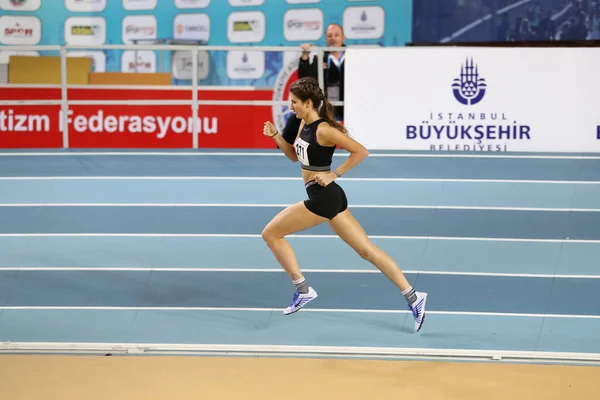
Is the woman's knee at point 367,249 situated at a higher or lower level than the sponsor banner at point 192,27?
lower

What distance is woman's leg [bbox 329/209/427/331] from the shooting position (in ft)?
23.3

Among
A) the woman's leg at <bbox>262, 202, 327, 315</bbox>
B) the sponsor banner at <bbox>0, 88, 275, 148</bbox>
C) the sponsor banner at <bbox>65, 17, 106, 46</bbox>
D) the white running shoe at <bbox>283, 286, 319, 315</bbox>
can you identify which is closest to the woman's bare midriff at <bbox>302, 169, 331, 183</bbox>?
the woman's leg at <bbox>262, 202, 327, 315</bbox>

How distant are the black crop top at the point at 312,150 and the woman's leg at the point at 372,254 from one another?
37 centimetres

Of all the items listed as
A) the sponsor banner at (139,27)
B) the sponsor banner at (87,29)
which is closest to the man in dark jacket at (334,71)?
the sponsor banner at (139,27)

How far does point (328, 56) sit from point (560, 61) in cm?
300

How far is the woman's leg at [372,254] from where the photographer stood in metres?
7.11

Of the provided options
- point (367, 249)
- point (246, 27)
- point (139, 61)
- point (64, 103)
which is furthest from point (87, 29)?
point (367, 249)

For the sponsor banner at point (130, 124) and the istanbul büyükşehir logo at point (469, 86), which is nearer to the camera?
the istanbul büyükşehir logo at point (469, 86)

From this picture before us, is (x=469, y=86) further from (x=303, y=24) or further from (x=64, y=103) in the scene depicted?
(x=303, y=24)

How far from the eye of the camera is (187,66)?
20047 millimetres

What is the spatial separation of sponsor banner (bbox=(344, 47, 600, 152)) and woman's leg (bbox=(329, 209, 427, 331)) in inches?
265

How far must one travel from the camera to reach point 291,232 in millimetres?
7312

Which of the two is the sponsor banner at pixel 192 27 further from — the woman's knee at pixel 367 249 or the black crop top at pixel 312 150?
the woman's knee at pixel 367 249

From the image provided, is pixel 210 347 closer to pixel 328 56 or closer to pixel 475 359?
pixel 475 359
